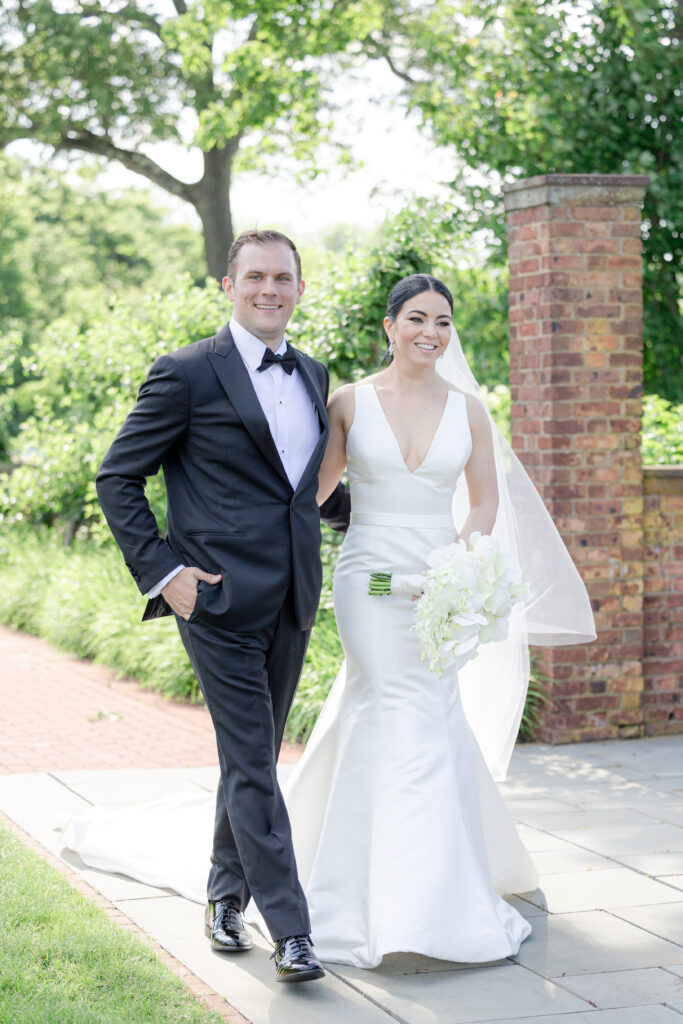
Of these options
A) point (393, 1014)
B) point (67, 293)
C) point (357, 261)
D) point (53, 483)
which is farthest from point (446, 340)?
point (67, 293)

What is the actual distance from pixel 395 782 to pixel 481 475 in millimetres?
1119

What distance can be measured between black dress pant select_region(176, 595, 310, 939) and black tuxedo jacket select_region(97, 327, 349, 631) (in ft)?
0.28

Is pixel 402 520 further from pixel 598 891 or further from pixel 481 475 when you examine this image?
pixel 598 891

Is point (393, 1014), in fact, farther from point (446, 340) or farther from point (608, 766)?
point (608, 766)

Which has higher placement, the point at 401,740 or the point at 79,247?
the point at 79,247

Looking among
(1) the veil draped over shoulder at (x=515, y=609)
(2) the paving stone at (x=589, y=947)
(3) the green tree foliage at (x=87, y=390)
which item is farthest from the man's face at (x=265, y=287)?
(3) the green tree foliage at (x=87, y=390)

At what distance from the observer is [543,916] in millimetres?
4562

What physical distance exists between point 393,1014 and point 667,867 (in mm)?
1791

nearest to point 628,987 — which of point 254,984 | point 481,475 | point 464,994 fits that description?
point 464,994

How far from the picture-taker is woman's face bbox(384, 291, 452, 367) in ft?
14.6

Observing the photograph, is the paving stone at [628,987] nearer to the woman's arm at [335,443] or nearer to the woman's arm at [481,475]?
the woman's arm at [481,475]

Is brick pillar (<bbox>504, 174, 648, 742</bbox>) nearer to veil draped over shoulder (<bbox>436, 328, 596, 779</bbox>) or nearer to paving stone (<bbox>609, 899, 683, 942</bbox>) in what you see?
veil draped over shoulder (<bbox>436, 328, 596, 779</bbox>)

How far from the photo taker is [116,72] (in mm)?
22281

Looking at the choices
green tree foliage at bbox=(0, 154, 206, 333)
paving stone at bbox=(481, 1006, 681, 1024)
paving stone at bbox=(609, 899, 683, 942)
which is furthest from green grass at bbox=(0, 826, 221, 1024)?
green tree foliage at bbox=(0, 154, 206, 333)
